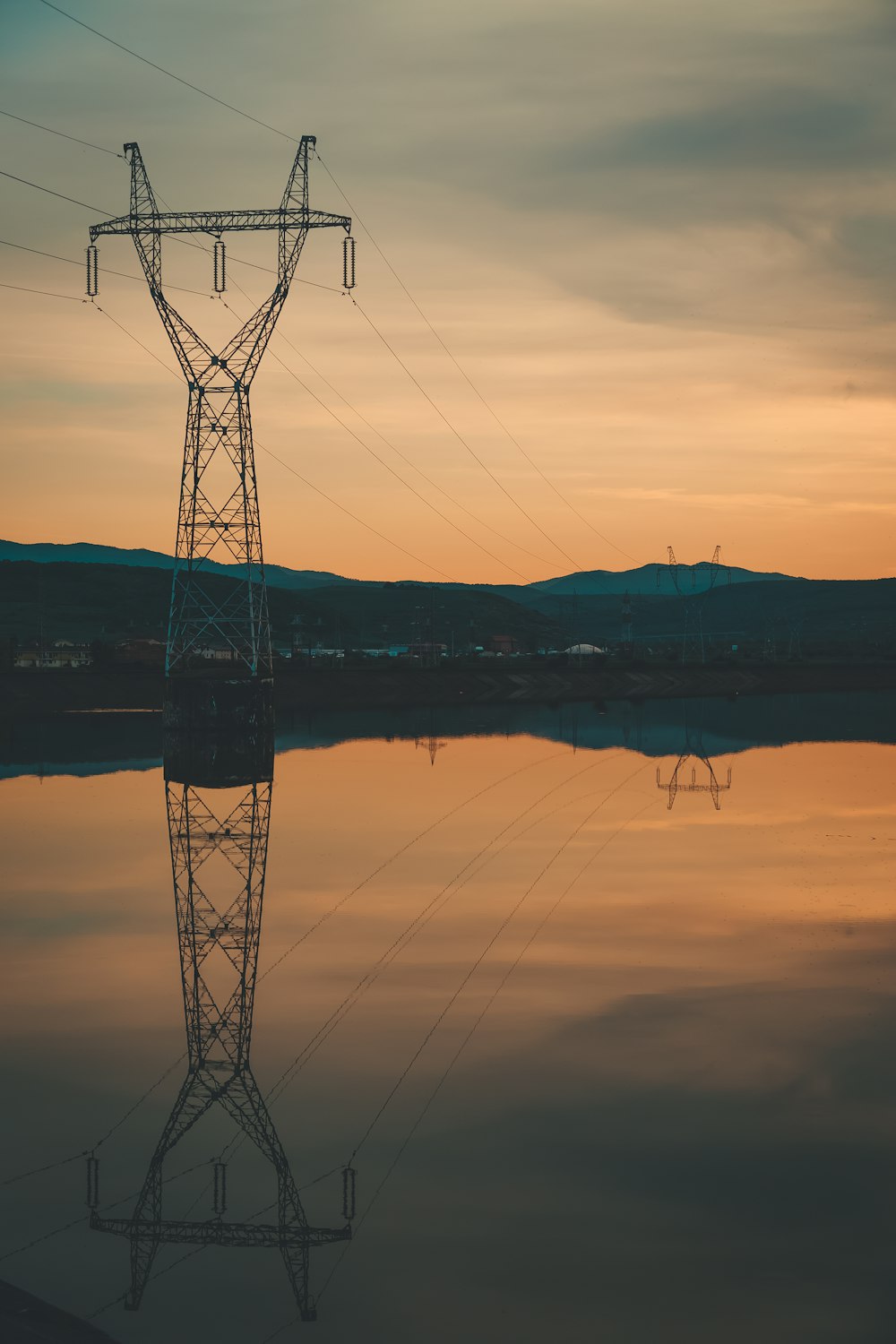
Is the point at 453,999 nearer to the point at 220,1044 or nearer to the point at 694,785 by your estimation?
the point at 220,1044

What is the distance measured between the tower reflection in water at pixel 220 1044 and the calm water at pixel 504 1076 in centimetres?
18

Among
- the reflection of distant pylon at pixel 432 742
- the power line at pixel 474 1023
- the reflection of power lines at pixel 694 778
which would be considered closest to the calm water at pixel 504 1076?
the power line at pixel 474 1023

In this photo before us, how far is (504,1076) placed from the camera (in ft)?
Answer: 61.4

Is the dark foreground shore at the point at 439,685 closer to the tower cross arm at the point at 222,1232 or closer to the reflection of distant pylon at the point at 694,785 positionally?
the reflection of distant pylon at the point at 694,785

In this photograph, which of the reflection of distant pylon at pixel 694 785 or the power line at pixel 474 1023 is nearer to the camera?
the power line at pixel 474 1023

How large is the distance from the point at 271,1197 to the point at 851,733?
3156 inches

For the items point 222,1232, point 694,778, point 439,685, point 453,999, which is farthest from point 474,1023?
point 439,685

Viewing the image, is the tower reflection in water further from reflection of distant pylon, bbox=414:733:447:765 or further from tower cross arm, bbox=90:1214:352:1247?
reflection of distant pylon, bbox=414:733:447:765

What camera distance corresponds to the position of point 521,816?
1834 inches

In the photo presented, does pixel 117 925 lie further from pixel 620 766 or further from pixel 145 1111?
pixel 620 766

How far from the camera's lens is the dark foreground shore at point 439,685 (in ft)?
426

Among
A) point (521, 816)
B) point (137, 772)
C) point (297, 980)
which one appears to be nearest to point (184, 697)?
point (137, 772)

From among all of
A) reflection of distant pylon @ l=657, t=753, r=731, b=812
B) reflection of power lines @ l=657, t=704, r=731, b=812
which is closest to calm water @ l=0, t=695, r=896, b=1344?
reflection of distant pylon @ l=657, t=753, r=731, b=812

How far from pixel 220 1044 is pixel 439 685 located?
140598 mm
